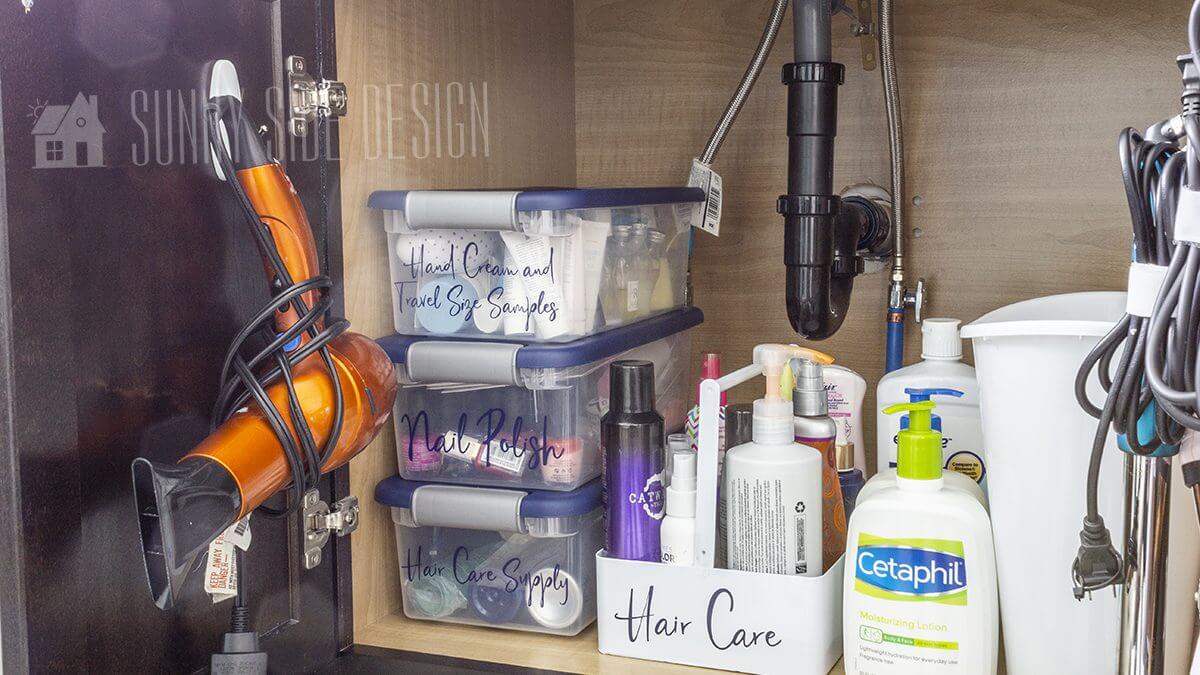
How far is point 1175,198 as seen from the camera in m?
0.62

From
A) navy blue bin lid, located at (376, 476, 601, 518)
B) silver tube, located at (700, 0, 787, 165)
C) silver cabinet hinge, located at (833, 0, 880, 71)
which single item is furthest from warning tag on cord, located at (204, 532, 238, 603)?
silver cabinet hinge, located at (833, 0, 880, 71)

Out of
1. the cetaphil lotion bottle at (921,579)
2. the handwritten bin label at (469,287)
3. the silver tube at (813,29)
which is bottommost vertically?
the cetaphil lotion bottle at (921,579)

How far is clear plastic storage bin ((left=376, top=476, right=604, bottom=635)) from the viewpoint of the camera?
3.37 ft

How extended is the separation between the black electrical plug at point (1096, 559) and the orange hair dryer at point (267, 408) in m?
0.50

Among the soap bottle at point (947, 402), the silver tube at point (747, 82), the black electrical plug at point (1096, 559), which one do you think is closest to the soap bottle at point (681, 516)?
the soap bottle at point (947, 402)

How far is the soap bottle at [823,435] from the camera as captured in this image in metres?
0.99

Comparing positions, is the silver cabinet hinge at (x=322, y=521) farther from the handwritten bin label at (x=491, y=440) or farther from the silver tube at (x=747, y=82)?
the silver tube at (x=747, y=82)

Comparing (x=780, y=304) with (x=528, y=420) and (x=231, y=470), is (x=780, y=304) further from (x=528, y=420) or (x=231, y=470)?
(x=231, y=470)

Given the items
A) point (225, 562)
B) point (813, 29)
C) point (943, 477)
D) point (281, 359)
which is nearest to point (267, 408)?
point (281, 359)

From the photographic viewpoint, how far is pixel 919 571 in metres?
0.87

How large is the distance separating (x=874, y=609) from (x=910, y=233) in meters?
0.54

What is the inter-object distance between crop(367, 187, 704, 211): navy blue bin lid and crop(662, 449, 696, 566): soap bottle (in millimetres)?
222

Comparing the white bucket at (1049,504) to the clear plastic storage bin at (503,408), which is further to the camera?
the clear plastic storage bin at (503,408)

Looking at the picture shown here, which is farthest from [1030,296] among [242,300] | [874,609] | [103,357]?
[103,357]
